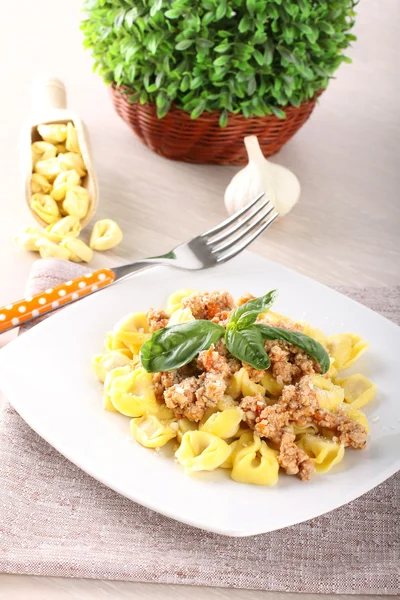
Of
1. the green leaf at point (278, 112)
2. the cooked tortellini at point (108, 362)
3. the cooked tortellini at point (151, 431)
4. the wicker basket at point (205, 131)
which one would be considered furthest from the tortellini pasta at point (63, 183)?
the cooked tortellini at point (151, 431)

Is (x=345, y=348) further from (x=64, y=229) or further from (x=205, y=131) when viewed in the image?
(x=205, y=131)

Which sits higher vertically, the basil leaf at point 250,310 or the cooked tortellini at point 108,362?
the basil leaf at point 250,310

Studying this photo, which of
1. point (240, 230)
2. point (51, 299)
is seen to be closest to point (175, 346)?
point (51, 299)

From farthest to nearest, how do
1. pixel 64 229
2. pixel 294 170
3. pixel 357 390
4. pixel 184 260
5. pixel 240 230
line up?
pixel 294 170
pixel 64 229
pixel 240 230
pixel 184 260
pixel 357 390

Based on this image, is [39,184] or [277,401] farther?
[39,184]

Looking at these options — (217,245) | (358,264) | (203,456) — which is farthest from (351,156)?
(203,456)

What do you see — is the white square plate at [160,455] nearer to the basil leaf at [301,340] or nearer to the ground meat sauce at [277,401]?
the ground meat sauce at [277,401]

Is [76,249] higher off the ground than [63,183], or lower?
lower
